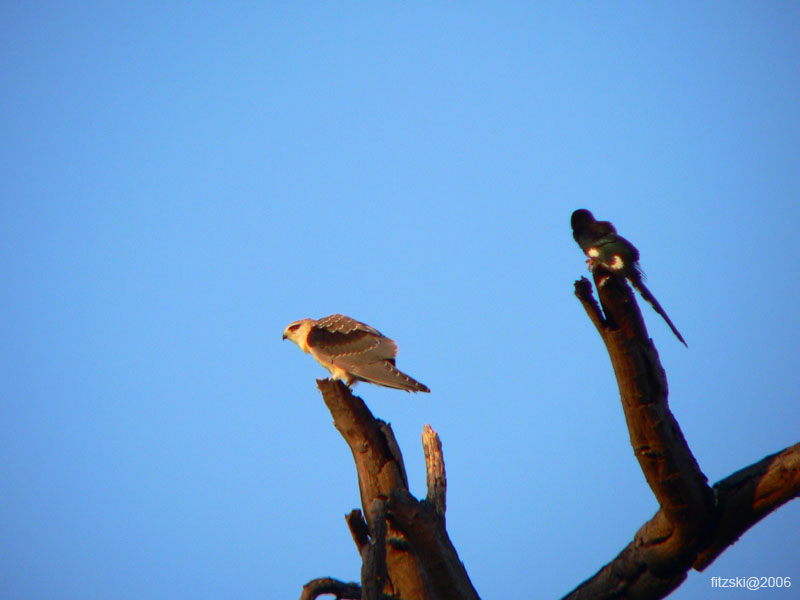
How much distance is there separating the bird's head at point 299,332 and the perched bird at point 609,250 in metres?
4.22

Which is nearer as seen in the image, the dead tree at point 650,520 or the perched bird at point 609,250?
the dead tree at point 650,520

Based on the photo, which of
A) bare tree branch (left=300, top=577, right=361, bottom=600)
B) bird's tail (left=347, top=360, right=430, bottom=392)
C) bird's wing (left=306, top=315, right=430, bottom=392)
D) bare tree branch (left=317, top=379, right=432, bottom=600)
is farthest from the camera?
bird's wing (left=306, top=315, right=430, bottom=392)

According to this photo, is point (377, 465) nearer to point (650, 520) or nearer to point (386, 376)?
point (650, 520)

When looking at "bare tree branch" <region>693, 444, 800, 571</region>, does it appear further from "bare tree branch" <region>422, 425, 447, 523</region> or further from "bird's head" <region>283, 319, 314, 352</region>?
"bird's head" <region>283, 319, 314, 352</region>

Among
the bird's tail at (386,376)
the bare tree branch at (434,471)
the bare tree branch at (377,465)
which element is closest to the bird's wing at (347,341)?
the bird's tail at (386,376)

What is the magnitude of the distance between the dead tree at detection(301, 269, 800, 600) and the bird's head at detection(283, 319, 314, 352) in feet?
15.9

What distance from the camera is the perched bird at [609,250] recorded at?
6082mm

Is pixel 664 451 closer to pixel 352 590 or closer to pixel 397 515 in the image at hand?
pixel 397 515

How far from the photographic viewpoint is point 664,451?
4.45m

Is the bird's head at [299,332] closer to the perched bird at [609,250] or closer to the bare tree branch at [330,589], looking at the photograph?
the perched bird at [609,250]

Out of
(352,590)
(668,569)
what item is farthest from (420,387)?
(668,569)

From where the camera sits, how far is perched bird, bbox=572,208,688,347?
6.08 meters

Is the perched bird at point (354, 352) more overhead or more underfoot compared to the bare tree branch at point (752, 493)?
more overhead

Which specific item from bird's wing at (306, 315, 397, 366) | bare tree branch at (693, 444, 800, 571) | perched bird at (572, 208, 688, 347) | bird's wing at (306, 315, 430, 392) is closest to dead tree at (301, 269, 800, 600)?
bare tree branch at (693, 444, 800, 571)
